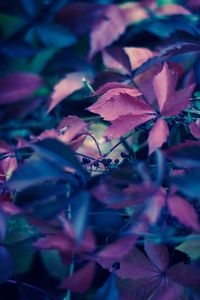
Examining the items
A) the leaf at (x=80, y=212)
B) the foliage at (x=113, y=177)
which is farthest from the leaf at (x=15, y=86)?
the leaf at (x=80, y=212)

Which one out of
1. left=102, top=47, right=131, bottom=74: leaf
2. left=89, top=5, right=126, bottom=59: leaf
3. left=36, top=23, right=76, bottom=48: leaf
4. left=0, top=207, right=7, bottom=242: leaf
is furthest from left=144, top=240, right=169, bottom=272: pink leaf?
left=36, top=23, right=76, bottom=48: leaf

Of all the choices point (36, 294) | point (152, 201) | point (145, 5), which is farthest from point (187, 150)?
point (145, 5)

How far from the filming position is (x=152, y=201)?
0.47 metres

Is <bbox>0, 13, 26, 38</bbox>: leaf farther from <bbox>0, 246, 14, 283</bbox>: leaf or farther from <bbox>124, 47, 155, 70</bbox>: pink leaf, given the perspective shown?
<bbox>0, 246, 14, 283</bbox>: leaf

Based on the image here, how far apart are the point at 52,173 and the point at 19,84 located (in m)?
0.91

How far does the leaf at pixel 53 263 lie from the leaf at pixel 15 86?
0.52 meters

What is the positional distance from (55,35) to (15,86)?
22cm

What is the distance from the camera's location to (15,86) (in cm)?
132

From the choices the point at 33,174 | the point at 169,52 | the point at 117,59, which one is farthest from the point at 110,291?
the point at 117,59

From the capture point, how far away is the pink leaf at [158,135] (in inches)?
22.9

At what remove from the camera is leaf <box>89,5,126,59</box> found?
3.79ft

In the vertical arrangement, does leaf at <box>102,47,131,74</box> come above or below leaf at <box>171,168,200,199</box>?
below

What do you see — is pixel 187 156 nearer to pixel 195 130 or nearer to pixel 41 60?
pixel 195 130

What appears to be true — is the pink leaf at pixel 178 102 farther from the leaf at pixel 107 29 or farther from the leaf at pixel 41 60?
the leaf at pixel 41 60
